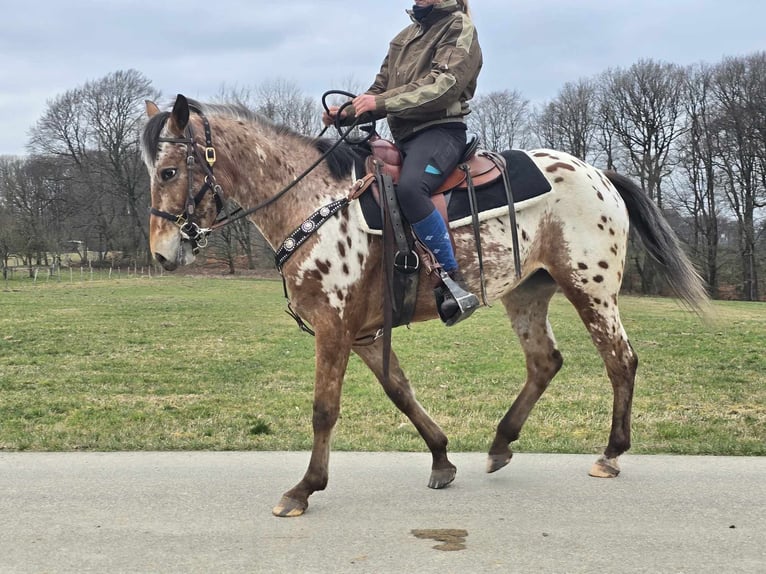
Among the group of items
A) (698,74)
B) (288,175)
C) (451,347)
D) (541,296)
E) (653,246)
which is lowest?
(451,347)

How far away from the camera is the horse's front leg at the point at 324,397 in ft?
14.9

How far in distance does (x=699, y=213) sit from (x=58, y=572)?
5103cm

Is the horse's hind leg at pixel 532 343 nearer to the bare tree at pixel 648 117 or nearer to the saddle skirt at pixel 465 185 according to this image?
the saddle skirt at pixel 465 185

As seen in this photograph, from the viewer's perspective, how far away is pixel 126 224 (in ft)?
190

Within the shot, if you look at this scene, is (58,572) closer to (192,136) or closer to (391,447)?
(192,136)

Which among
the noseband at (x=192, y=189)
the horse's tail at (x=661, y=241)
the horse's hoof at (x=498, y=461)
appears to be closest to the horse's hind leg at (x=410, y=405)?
the horse's hoof at (x=498, y=461)

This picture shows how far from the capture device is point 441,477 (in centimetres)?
499

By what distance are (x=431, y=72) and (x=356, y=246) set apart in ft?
4.17

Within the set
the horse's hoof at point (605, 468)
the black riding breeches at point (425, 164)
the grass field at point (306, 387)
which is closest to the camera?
the black riding breeches at point (425, 164)

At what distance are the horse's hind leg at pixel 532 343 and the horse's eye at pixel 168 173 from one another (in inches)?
107

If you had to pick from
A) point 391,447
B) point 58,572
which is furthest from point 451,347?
A: point 58,572

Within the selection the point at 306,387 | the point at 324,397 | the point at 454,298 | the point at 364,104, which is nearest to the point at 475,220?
the point at 454,298

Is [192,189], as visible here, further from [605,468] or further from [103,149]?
[103,149]

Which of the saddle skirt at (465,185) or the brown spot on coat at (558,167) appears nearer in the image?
the saddle skirt at (465,185)
